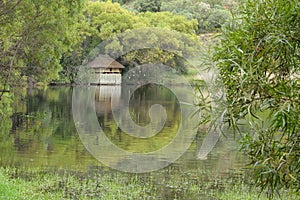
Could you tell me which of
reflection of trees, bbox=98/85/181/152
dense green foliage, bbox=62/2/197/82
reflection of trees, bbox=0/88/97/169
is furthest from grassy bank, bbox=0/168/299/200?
dense green foliage, bbox=62/2/197/82

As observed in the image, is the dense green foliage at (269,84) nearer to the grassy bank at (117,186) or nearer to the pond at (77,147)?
the pond at (77,147)

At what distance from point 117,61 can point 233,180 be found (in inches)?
1614

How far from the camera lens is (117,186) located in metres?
11.6

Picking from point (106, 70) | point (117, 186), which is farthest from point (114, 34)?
point (117, 186)

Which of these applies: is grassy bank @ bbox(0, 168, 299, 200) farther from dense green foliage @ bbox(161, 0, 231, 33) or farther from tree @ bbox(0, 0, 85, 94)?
dense green foliage @ bbox(161, 0, 231, 33)

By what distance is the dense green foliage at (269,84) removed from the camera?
382cm

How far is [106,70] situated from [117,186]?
1641 inches

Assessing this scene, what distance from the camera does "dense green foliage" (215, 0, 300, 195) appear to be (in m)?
3.82

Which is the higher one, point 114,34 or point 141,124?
point 114,34

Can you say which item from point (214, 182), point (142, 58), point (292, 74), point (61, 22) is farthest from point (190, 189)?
point (142, 58)

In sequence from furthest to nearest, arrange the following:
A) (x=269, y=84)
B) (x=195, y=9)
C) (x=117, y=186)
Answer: (x=195, y=9) → (x=117, y=186) → (x=269, y=84)

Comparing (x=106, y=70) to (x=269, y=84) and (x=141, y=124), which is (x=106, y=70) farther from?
(x=269, y=84)

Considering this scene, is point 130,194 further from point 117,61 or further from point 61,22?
point 117,61

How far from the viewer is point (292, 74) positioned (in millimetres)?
4324
